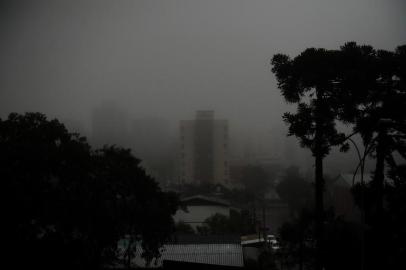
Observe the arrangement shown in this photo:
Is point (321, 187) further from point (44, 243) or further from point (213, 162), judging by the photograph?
point (213, 162)

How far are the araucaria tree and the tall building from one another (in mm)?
60959

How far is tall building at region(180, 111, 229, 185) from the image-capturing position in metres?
78.4

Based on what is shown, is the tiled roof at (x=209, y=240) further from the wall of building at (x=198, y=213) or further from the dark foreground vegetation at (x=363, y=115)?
the wall of building at (x=198, y=213)

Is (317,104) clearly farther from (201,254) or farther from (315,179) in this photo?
(201,254)

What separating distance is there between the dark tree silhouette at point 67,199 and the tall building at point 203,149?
5702 cm

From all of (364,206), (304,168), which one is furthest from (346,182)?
(304,168)

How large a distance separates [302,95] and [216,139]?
6178cm

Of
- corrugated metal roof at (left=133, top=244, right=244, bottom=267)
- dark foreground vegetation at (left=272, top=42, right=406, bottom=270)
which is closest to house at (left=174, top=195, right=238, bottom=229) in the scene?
corrugated metal roof at (left=133, top=244, right=244, bottom=267)

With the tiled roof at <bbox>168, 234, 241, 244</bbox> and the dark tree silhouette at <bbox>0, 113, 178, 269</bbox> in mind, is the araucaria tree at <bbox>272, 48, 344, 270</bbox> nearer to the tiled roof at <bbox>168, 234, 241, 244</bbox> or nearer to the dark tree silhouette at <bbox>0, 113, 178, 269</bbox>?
the dark tree silhouette at <bbox>0, 113, 178, 269</bbox>

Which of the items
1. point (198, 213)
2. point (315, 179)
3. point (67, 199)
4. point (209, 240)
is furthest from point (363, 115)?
point (198, 213)

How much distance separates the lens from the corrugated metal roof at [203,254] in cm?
2552

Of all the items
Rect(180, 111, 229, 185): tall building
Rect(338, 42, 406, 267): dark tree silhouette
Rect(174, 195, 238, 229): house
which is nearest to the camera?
Rect(338, 42, 406, 267): dark tree silhouette

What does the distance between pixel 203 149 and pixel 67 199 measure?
2415 inches

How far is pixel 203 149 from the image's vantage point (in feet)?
257
